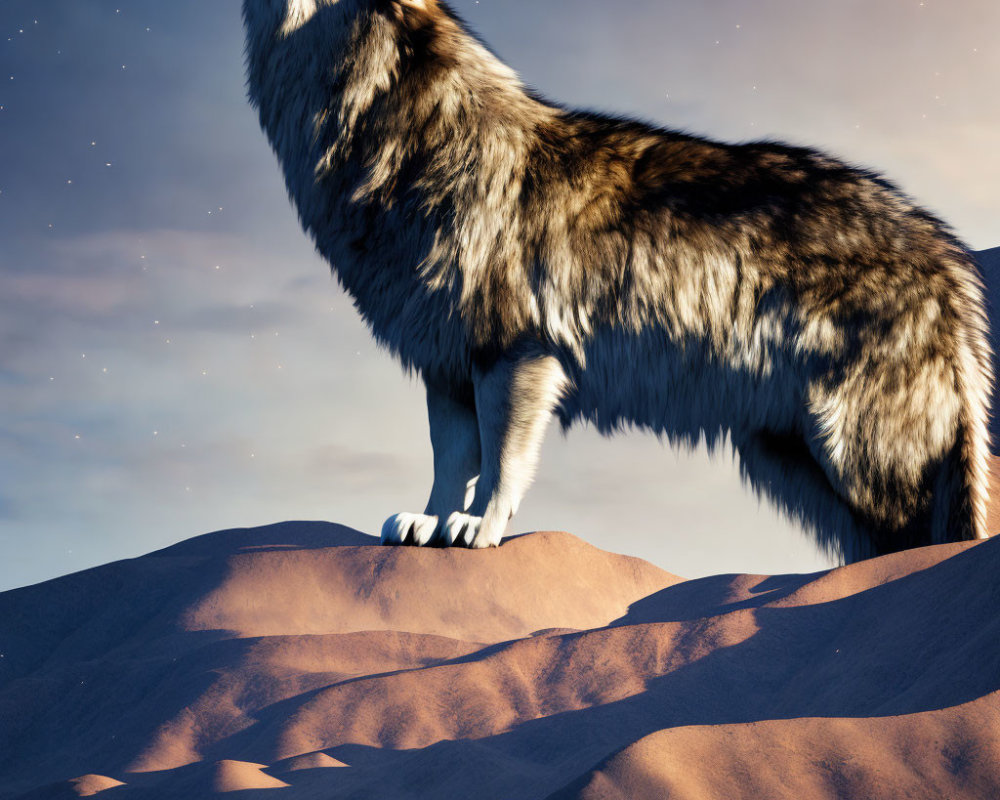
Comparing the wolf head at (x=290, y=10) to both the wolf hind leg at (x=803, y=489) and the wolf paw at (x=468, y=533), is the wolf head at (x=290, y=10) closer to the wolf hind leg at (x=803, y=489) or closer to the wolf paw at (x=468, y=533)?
the wolf paw at (x=468, y=533)

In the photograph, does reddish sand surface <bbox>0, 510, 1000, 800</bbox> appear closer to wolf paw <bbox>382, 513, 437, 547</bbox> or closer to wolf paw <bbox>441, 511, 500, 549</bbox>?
wolf paw <bbox>441, 511, 500, 549</bbox>

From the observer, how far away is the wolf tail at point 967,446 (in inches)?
185

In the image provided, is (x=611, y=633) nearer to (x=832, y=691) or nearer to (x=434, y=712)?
(x=434, y=712)

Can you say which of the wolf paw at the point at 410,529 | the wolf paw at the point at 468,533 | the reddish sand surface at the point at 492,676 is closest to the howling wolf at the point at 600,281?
the wolf paw at the point at 410,529

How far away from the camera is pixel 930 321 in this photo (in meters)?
4.62

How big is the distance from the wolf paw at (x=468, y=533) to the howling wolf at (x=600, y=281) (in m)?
0.17

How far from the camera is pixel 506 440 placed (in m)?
4.32

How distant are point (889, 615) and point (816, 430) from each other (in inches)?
75.9

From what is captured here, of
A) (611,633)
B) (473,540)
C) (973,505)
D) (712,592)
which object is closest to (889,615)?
(973,505)

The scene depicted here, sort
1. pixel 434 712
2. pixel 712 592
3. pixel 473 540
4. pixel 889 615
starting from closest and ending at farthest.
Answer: pixel 473 540, pixel 889 615, pixel 434 712, pixel 712 592

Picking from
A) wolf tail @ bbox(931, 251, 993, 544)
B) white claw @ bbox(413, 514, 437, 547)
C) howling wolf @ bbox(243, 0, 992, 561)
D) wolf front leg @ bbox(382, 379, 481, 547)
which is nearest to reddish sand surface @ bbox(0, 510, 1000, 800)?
wolf tail @ bbox(931, 251, 993, 544)

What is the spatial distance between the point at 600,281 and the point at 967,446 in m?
2.11

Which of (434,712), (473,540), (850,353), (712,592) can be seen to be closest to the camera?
(473,540)

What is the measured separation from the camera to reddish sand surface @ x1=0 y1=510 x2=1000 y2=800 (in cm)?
395
